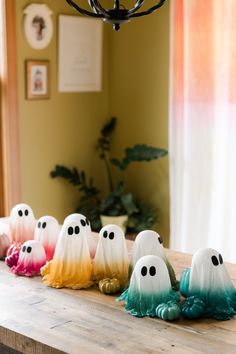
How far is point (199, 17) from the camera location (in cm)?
355

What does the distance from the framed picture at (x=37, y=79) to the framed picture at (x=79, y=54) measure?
0.42 feet

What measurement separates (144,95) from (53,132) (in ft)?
2.20


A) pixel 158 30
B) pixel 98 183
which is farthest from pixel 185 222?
pixel 158 30

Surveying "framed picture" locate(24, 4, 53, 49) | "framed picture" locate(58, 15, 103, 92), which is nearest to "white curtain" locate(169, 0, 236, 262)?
"framed picture" locate(58, 15, 103, 92)

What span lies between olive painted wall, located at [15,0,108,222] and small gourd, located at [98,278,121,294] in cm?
205

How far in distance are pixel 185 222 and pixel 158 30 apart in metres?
1.26

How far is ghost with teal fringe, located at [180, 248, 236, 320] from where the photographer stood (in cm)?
168

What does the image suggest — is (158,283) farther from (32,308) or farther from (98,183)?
(98,183)

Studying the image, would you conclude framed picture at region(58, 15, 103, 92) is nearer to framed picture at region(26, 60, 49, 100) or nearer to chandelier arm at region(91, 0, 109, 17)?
framed picture at region(26, 60, 49, 100)

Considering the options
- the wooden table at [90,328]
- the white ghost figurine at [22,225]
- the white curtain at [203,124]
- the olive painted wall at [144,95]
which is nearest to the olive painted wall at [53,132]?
the olive painted wall at [144,95]

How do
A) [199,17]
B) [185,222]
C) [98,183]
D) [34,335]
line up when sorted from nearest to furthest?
1. [34,335]
2. [199,17]
3. [185,222]
4. [98,183]

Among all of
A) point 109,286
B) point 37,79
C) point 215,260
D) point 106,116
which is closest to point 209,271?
point 215,260

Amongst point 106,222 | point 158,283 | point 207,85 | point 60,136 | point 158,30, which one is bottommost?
point 106,222

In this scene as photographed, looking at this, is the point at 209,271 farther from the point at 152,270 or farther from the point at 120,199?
the point at 120,199
